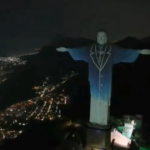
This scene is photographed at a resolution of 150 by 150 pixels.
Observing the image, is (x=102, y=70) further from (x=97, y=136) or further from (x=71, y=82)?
(x=71, y=82)

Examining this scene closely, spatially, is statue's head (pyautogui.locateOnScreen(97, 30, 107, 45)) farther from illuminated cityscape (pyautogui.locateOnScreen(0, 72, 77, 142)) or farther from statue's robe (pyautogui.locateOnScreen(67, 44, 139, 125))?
illuminated cityscape (pyautogui.locateOnScreen(0, 72, 77, 142))

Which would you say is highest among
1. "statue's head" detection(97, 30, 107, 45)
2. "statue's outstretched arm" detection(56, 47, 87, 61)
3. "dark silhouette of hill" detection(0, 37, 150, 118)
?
"statue's head" detection(97, 30, 107, 45)

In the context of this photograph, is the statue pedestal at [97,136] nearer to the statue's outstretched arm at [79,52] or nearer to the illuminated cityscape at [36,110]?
the statue's outstretched arm at [79,52]

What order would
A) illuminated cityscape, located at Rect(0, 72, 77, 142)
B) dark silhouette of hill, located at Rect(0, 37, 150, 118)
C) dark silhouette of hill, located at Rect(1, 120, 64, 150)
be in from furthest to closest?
dark silhouette of hill, located at Rect(0, 37, 150, 118) < illuminated cityscape, located at Rect(0, 72, 77, 142) < dark silhouette of hill, located at Rect(1, 120, 64, 150)

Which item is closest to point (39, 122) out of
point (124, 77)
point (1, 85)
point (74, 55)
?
point (1, 85)

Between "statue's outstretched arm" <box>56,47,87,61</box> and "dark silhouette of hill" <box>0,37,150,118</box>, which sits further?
"dark silhouette of hill" <box>0,37,150,118</box>

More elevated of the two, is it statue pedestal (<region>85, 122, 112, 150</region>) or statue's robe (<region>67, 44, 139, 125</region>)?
statue's robe (<region>67, 44, 139, 125</region>)

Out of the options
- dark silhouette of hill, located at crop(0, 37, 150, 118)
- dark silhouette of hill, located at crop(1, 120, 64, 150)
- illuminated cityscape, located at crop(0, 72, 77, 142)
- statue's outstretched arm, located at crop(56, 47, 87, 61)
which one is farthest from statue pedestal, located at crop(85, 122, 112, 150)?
dark silhouette of hill, located at crop(0, 37, 150, 118)

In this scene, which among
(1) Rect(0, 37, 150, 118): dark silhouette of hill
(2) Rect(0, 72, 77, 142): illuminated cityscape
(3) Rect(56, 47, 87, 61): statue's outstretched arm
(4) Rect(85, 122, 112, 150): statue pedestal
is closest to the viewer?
(4) Rect(85, 122, 112, 150): statue pedestal

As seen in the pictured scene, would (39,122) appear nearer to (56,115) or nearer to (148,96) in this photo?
(56,115)
